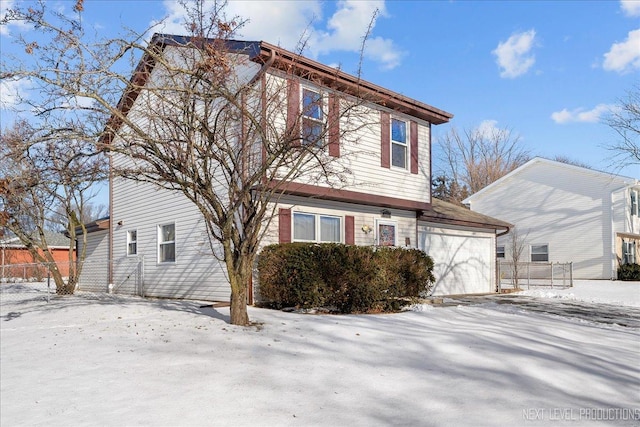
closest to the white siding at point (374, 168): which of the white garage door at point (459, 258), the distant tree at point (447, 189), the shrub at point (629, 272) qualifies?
the white garage door at point (459, 258)

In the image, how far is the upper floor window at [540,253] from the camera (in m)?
28.3

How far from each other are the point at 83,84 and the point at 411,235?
33.4 ft

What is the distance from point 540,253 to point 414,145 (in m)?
17.2

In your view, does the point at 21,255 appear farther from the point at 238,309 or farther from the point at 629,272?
the point at 629,272

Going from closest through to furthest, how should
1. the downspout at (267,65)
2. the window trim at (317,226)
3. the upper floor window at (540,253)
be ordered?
the downspout at (267,65) < the window trim at (317,226) < the upper floor window at (540,253)

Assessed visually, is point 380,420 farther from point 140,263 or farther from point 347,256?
point 140,263

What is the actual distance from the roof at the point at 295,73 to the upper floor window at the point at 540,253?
664 inches

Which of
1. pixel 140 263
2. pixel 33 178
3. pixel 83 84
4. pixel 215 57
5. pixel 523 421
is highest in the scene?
pixel 215 57

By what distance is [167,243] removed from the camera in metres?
14.2

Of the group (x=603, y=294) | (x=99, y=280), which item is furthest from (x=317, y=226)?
(x=603, y=294)

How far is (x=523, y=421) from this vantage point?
433 centimetres

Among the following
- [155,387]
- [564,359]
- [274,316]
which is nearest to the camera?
[155,387]

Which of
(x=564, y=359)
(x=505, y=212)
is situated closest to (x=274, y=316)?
(x=564, y=359)

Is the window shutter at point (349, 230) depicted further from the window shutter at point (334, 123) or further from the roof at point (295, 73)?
the roof at point (295, 73)
